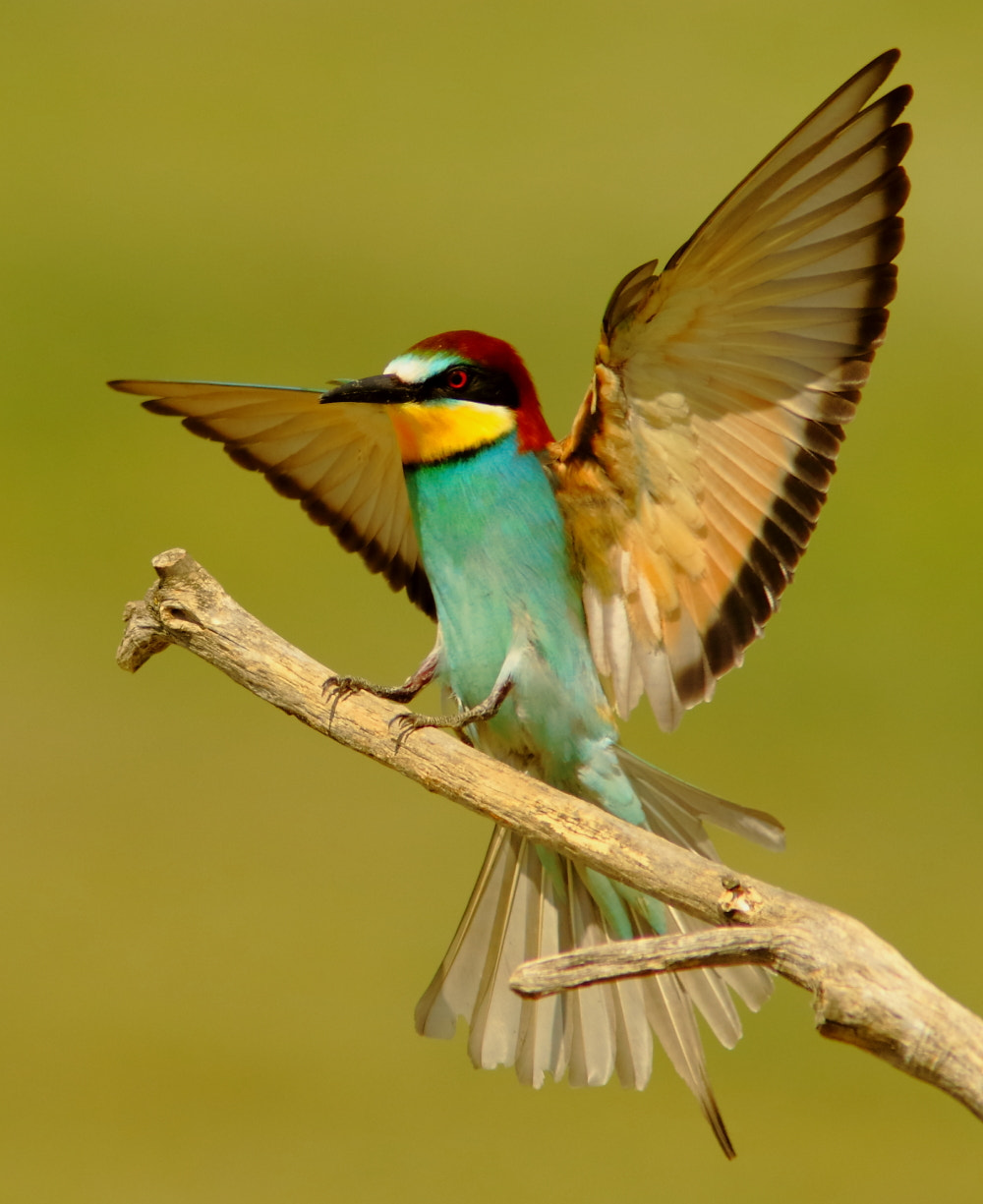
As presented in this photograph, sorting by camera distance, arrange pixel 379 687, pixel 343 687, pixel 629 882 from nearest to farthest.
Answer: pixel 629 882 < pixel 343 687 < pixel 379 687

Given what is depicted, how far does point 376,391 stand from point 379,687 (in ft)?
0.86

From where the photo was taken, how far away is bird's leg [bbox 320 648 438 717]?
1144 millimetres

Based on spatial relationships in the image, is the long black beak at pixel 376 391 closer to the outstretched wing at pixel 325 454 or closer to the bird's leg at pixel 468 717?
the outstretched wing at pixel 325 454

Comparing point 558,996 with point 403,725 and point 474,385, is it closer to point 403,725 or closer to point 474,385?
point 403,725

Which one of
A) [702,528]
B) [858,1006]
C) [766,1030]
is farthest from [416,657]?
[858,1006]

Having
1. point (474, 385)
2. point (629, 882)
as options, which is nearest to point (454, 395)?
point (474, 385)

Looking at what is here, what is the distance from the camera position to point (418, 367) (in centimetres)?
133

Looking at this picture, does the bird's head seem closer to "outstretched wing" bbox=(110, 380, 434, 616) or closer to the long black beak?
the long black beak

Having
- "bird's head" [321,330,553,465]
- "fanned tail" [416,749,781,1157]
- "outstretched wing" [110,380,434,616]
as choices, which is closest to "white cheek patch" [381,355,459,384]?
"bird's head" [321,330,553,465]

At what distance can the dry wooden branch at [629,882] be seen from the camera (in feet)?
2.83

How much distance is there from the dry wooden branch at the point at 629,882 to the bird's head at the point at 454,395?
28cm

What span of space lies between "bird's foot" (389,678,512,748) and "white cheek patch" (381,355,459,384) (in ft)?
0.92

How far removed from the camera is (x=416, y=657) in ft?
11.5

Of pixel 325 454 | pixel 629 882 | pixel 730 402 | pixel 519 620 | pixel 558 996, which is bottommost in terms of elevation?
pixel 558 996
